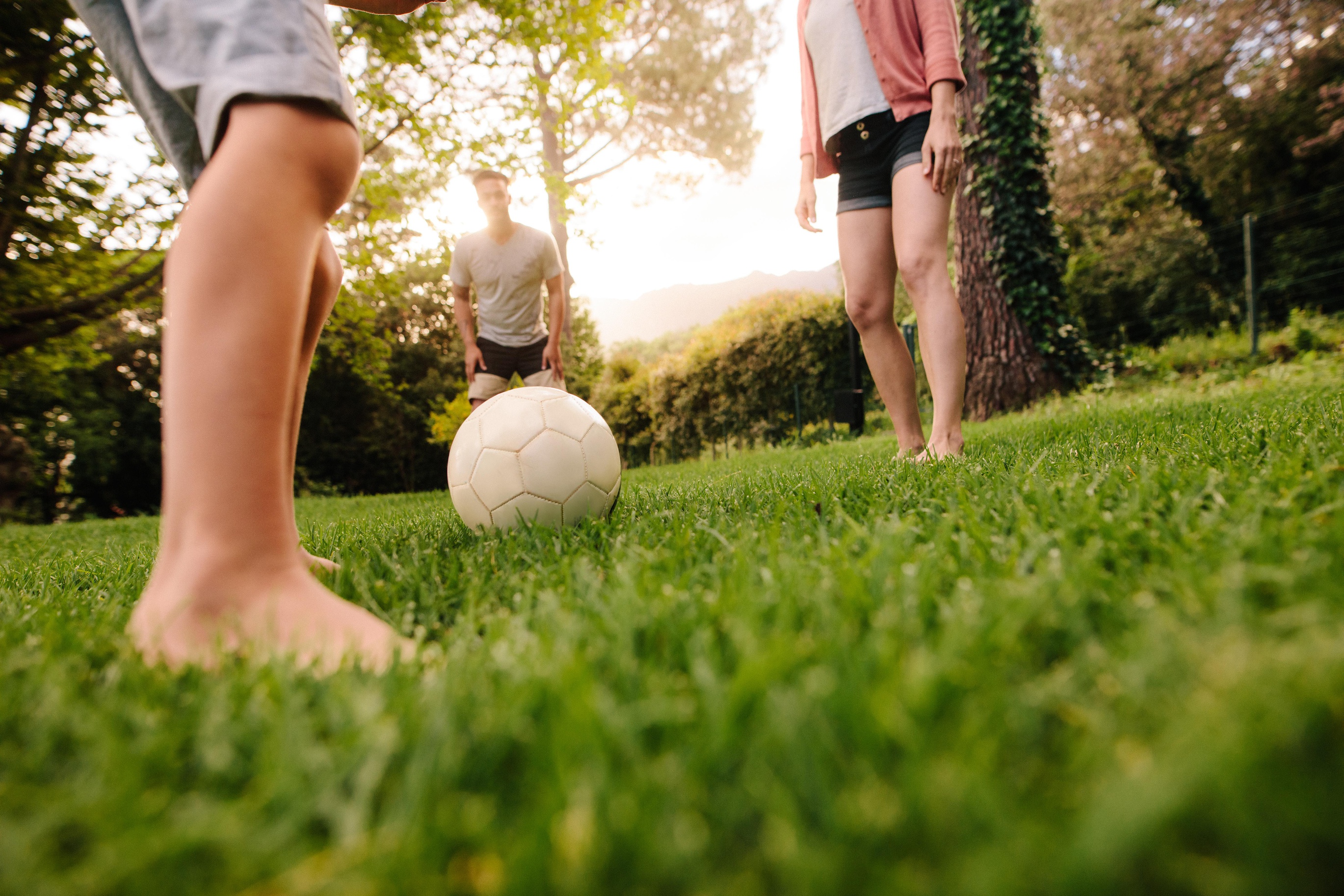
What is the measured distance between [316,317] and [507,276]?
171 inches

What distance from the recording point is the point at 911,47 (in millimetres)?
2988

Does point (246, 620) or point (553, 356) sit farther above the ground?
point (553, 356)

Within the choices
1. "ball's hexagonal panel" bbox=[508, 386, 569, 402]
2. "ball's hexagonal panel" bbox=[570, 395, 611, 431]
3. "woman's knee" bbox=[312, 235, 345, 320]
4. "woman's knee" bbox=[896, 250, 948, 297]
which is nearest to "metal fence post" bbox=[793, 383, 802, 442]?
"woman's knee" bbox=[896, 250, 948, 297]

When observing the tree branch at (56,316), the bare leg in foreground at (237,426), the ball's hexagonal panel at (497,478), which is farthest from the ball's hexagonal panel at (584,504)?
the tree branch at (56,316)

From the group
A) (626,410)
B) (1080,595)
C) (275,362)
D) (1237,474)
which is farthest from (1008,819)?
(626,410)

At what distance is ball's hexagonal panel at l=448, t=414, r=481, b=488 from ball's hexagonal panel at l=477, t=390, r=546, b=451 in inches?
1.2

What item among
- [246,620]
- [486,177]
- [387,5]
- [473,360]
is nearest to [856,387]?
[473,360]

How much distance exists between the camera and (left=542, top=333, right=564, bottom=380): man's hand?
5.79 m

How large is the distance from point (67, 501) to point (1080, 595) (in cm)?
1871

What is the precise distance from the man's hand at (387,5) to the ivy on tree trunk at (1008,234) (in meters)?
7.39

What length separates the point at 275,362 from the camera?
1075 mm

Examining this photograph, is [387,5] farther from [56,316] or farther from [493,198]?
[56,316]

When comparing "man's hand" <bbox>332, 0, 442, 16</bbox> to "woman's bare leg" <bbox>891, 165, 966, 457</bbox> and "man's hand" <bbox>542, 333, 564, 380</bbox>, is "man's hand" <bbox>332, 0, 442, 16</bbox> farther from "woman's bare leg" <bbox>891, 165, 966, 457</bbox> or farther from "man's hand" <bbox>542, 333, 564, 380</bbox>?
"man's hand" <bbox>542, 333, 564, 380</bbox>

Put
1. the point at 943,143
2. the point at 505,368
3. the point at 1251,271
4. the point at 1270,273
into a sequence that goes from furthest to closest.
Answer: the point at 1270,273 → the point at 1251,271 → the point at 505,368 → the point at 943,143
